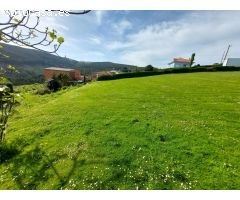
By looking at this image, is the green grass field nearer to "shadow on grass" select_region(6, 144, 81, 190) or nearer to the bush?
"shadow on grass" select_region(6, 144, 81, 190)

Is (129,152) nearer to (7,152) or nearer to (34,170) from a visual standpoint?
(34,170)

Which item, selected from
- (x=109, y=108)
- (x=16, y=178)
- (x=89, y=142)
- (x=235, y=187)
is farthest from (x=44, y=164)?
(x=109, y=108)

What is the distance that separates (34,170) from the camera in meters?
7.24

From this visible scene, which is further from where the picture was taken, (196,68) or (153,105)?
(196,68)

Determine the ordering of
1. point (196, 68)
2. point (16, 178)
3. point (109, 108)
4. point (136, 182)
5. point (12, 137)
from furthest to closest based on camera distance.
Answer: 1. point (196, 68)
2. point (109, 108)
3. point (12, 137)
4. point (16, 178)
5. point (136, 182)

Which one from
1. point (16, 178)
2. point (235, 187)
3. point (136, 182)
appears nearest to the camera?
point (235, 187)

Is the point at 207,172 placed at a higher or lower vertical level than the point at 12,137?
higher

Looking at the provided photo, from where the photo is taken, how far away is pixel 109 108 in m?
15.5

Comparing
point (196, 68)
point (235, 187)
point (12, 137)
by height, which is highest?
point (196, 68)

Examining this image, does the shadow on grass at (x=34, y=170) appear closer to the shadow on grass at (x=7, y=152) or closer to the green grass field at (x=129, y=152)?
the green grass field at (x=129, y=152)

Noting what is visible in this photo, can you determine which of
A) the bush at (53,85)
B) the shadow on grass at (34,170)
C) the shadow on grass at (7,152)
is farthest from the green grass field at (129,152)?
the bush at (53,85)

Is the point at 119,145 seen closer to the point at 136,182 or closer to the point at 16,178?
the point at 136,182

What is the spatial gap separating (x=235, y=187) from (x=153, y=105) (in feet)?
33.8

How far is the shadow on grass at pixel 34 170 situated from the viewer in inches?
254
